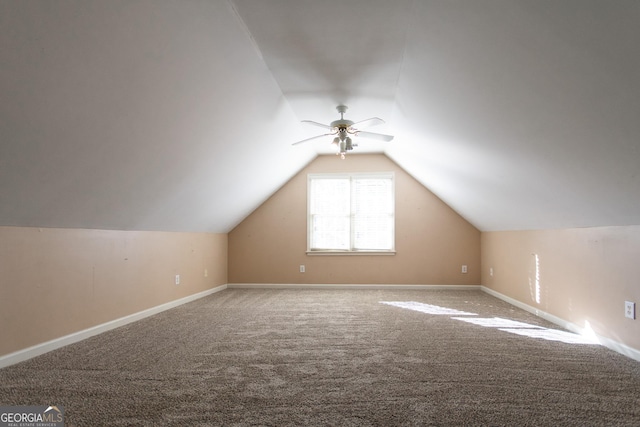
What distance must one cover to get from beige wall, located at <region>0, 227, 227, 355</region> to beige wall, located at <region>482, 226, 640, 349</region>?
4.48m

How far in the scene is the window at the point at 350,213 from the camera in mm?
6461

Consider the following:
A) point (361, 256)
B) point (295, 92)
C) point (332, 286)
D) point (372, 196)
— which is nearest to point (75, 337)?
point (295, 92)

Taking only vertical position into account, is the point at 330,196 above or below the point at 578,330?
above

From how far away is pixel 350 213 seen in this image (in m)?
6.52

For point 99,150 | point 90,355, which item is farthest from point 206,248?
point 99,150

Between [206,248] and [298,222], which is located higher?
[298,222]

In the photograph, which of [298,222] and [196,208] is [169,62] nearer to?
[196,208]

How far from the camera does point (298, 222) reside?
6.54 meters

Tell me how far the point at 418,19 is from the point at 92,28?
1.90 m

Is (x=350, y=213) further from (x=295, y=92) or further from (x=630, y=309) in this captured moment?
(x=630, y=309)

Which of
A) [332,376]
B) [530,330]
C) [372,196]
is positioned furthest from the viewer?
[372,196]

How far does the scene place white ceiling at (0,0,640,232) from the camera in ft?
5.70

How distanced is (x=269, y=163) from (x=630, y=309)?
163 inches

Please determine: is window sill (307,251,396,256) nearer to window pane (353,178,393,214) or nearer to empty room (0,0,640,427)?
window pane (353,178,393,214)
